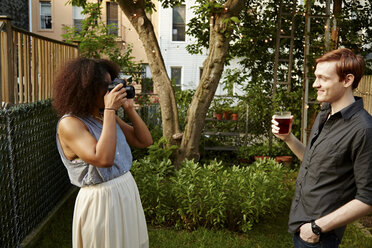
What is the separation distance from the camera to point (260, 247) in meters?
4.27

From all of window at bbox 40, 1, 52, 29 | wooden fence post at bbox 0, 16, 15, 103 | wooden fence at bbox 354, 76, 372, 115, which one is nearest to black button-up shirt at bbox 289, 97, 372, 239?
wooden fence post at bbox 0, 16, 15, 103

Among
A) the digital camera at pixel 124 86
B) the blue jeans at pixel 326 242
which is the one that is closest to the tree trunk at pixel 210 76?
the digital camera at pixel 124 86

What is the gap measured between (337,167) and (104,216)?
126cm

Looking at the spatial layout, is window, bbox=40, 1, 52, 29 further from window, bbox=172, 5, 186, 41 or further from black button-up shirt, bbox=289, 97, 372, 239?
black button-up shirt, bbox=289, 97, 372, 239

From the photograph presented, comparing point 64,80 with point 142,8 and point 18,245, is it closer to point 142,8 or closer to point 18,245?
point 18,245

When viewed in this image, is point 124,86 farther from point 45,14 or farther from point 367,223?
point 45,14

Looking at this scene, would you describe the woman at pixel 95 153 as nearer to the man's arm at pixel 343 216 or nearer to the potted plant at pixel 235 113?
the man's arm at pixel 343 216

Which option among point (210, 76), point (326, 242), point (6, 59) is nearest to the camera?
point (326, 242)

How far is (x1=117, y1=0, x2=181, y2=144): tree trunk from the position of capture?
267 inches

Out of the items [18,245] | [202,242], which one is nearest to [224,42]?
[202,242]

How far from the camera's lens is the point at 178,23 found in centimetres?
1678

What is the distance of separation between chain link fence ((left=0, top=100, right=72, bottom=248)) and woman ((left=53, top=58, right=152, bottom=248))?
5.33 ft

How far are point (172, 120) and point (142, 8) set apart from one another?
6.92 feet

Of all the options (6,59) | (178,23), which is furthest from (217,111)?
(178,23)
